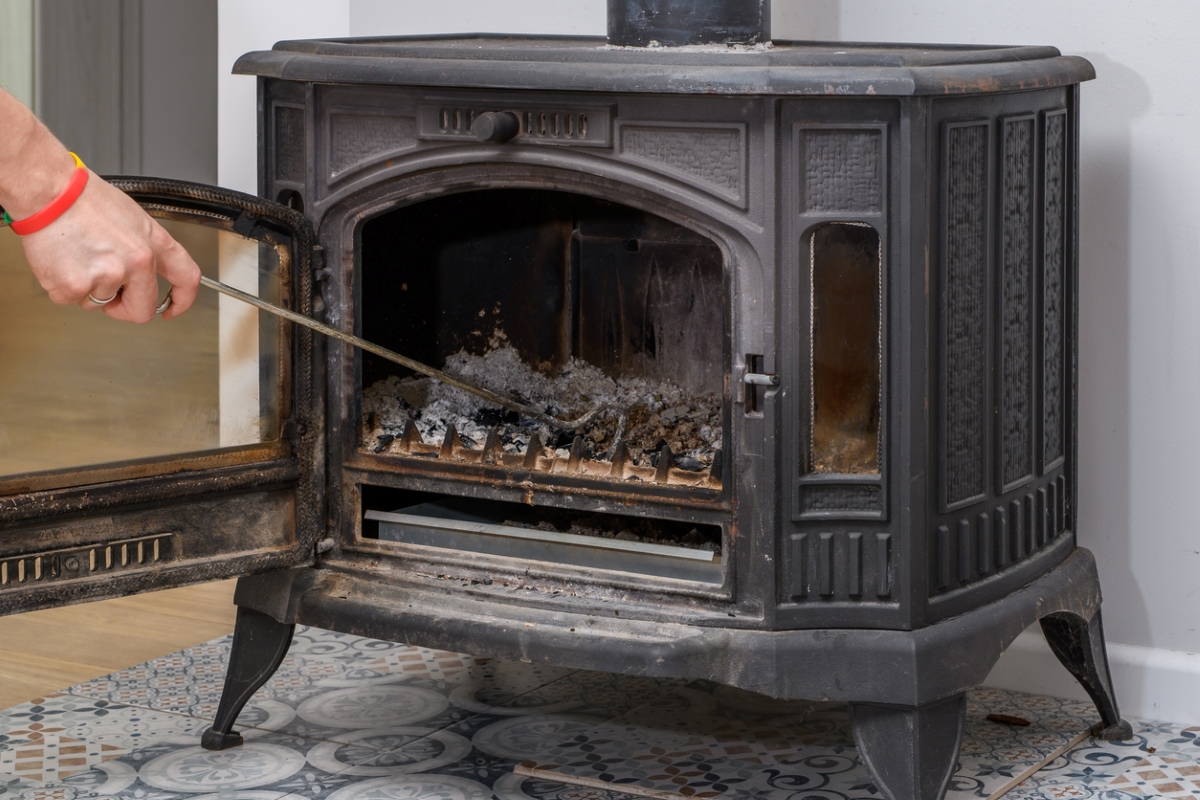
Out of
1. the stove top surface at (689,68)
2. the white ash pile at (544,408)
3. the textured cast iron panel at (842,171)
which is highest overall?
the stove top surface at (689,68)

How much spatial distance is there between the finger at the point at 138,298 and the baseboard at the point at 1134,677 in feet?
4.94

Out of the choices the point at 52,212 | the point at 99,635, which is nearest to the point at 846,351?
the point at 52,212

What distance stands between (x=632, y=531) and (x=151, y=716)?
78 cm

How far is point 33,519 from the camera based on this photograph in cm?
168

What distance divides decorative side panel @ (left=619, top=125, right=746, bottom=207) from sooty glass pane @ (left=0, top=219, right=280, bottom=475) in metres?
0.49

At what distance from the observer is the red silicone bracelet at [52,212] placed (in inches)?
46.7

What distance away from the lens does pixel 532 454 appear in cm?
183

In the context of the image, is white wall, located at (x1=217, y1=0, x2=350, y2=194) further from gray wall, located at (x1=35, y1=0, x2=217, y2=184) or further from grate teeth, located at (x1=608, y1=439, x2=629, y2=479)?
gray wall, located at (x1=35, y1=0, x2=217, y2=184)

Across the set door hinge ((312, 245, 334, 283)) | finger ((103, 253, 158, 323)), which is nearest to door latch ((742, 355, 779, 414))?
door hinge ((312, 245, 334, 283))

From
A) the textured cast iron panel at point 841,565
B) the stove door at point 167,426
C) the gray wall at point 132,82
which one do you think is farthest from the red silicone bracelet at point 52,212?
the gray wall at point 132,82

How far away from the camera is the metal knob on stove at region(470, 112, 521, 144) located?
1694 mm

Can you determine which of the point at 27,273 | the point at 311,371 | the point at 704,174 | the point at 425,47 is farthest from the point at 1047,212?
the point at 27,273

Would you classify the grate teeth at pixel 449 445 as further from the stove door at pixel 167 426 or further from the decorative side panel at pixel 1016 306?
the decorative side panel at pixel 1016 306

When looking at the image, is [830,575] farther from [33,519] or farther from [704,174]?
[33,519]
